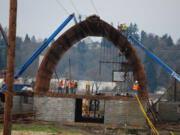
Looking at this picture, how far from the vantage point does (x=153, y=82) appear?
343 feet

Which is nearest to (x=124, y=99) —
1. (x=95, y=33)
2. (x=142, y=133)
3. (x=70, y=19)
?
(x=142, y=133)

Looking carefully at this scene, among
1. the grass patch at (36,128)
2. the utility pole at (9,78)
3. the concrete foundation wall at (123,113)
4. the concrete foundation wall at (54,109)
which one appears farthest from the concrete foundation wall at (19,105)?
the utility pole at (9,78)

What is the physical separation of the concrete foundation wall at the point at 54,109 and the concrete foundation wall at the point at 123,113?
3.22m

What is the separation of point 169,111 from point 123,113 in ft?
28.5

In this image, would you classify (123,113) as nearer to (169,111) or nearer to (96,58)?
(169,111)

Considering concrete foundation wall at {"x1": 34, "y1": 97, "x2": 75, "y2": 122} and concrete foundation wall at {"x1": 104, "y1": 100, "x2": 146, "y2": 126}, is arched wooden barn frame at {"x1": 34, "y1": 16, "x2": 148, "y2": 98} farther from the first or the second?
concrete foundation wall at {"x1": 104, "y1": 100, "x2": 146, "y2": 126}

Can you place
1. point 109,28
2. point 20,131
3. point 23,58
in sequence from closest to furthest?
point 20,131
point 109,28
point 23,58

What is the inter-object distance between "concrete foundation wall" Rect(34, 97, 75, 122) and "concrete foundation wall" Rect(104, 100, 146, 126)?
322cm

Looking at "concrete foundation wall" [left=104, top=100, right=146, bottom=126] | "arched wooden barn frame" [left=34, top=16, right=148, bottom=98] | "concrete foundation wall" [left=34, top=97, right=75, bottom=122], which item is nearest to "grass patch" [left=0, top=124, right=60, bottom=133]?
"concrete foundation wall" [left=34, top=97, right=75, bottom=122]

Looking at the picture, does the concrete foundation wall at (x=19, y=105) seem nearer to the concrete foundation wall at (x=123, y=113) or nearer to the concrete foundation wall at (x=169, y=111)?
the concrete foundation wall at (x=123, y=113)

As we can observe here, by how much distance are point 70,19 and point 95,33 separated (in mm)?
3465

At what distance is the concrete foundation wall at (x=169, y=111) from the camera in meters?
28.0

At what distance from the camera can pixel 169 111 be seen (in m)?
28.2

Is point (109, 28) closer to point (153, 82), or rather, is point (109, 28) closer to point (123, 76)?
point (123, 76)
